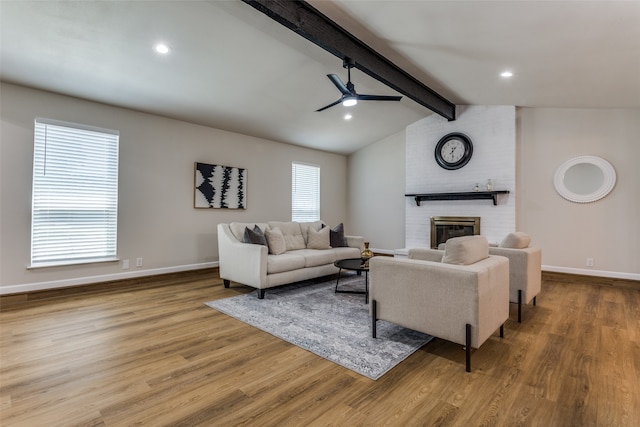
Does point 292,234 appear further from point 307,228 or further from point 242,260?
point 242,260

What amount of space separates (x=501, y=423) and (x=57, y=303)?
453 centimetres

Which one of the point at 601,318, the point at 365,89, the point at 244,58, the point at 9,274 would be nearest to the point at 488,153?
the point at 365,89

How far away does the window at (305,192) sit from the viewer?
275 inches

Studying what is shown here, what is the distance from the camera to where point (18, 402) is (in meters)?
1.83

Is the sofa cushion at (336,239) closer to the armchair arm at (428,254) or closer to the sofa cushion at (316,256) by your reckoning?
the sofa cushion at (316,256)

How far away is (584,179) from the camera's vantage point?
5.10 meters

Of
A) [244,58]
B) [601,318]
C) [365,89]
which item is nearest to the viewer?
[601,318]

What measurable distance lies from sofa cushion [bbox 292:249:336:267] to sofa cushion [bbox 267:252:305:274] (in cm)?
11

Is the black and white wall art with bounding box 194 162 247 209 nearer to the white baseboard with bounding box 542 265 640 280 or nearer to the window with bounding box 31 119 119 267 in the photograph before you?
the window with bounding box 31 119 119 267

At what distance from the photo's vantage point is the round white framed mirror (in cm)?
485

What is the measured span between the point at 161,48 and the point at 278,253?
9.05 ft

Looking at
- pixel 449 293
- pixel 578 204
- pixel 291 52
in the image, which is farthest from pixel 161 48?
pixel 578 204

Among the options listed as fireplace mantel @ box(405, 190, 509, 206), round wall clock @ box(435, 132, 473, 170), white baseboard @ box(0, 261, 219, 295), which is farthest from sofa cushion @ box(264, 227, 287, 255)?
round wall clock @ box(435, 132, 473, 170)

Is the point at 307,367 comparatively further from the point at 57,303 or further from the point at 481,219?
the point at 481,219
